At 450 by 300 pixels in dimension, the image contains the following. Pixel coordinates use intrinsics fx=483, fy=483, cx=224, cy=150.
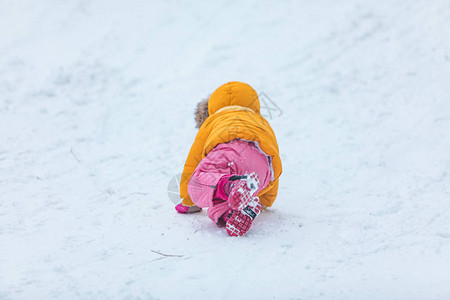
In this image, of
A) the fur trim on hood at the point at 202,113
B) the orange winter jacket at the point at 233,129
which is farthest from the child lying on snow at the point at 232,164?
the fur trim on hood at the point at 202,113

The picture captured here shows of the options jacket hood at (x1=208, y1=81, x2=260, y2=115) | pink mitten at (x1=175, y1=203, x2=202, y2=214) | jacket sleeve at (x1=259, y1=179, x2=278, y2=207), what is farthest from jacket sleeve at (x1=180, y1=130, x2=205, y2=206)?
jacket sleeve at (x1=259, y1=179, x2=278, y2=207)

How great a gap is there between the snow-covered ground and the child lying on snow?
15 cm

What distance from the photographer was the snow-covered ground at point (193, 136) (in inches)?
99.2

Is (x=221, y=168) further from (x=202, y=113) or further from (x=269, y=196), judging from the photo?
(x=202, y=113)

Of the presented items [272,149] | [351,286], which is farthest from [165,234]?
[351,286]

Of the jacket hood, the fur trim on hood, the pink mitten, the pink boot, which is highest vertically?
the jacket hood

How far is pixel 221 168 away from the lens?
306cm

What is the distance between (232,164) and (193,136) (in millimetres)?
2227

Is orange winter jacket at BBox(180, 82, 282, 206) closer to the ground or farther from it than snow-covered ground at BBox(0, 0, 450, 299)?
farther from it

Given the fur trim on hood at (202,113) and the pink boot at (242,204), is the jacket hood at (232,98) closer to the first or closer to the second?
the fur trim on hood at (202,113)

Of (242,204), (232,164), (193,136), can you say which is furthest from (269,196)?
(193,136)

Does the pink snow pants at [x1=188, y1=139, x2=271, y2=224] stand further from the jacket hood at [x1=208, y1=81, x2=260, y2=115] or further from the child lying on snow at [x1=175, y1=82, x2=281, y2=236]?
the jacket hood at [x1=208, y1=81, x2=260, y2=115]

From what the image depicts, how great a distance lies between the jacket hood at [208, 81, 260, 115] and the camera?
3.56 meters

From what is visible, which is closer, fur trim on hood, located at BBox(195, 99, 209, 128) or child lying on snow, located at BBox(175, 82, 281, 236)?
child lying on snow, located at BBox(175, 82, 281, 236)
